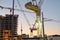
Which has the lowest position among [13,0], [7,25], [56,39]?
[56,39]

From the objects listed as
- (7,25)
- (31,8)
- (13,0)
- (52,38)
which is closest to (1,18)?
(7,25)

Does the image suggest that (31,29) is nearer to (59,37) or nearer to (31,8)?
(31,8)

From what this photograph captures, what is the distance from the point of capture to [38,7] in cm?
5341

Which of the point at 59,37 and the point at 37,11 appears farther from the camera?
the point at 37,11

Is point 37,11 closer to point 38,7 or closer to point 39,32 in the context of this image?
point 38,7

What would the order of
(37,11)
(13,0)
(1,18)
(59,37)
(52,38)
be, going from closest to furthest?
(13,0) → (52,38) → (59,37) → (1,18) → (37,11)

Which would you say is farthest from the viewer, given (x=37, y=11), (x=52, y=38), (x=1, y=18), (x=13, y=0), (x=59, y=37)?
(x=37, y=11)

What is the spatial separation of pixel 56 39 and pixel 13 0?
2181 centimetres

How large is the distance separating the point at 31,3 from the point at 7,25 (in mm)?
9708

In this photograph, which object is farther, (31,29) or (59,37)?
(31,29)

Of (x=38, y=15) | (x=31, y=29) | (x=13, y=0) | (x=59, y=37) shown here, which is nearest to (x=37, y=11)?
(x=38, y=15)

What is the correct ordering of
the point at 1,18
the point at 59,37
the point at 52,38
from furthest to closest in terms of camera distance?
the point at 1,18
the point at 59,37
the point at 52,38

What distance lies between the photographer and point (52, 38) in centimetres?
3681

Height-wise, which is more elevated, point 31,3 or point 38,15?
point 31,3
